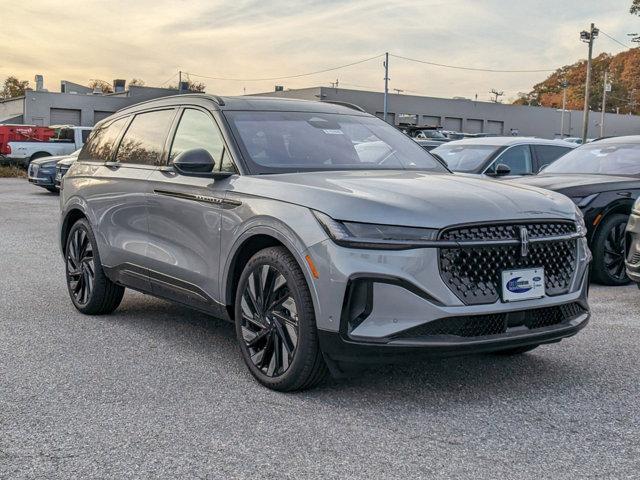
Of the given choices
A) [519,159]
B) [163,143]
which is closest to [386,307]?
[163,143]

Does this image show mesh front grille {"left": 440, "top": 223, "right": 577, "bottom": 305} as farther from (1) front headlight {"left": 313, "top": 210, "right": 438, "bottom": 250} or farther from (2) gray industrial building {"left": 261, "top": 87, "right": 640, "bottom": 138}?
(2) gray industrial building {"left": 261, "top": 87, "right": 640, "bottom": 138}

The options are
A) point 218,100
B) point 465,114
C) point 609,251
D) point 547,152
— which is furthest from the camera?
point 465,114

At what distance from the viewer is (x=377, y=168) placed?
5.47 metres

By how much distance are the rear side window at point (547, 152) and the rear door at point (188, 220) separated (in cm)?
699

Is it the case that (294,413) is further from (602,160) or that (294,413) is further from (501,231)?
(602,160)

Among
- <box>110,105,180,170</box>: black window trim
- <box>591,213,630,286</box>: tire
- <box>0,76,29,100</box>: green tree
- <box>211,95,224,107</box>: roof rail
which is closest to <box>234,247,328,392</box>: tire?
<box>211,95,224,107</box>: roof rail

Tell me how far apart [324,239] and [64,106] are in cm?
6706

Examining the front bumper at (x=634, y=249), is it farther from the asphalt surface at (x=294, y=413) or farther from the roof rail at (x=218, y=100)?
the roof rail at (x=218, y=100)

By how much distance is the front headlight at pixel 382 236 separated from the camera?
160 inches

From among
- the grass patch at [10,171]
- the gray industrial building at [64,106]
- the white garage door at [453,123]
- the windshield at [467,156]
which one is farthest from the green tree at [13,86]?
the windshield at [467,156]

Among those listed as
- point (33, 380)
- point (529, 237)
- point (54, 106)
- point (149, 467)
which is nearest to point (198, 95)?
point (33, 380)

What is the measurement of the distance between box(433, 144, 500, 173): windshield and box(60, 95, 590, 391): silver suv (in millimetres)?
4964

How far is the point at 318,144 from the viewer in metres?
5.49

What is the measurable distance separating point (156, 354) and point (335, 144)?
1871 millimetres
